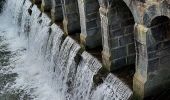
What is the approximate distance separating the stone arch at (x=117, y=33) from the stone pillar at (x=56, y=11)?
5985 millimetres

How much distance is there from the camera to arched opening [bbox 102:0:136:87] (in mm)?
13484

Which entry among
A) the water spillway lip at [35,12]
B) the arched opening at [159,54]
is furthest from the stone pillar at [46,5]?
the arched opening at [159,54]

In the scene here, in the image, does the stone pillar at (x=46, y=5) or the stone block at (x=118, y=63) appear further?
the stone pillar at (x=46, y=5)

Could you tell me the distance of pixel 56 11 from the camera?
64.0 ft

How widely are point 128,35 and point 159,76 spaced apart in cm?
250

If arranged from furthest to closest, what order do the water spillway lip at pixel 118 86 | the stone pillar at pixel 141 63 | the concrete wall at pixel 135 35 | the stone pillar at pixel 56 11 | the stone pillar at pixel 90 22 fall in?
the stone pillar at pixel 56 11 < the stone pillar at pixel 90 22 < the water spillway lip at pixel 118 86 < the stone pillar at pixel 141 63 < the concrete wall at pixel 135 35

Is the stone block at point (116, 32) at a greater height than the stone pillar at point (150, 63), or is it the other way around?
the stone block at point (116, 32)

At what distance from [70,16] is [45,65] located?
315cm

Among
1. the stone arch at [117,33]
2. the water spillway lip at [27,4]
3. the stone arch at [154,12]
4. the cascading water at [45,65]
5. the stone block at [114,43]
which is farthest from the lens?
the water spillway lip at [27,4]

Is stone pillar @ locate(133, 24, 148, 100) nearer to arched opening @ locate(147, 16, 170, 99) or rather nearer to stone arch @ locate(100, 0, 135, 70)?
arched opening @ locate(147, 16, 170, 99)

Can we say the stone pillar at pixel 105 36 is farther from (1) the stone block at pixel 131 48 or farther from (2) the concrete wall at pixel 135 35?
(1) the stone block at pixel 131 48

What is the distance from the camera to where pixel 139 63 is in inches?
477

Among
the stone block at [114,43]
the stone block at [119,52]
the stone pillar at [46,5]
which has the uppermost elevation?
the stone pillar at [46,5]

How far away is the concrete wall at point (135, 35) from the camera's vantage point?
1132 centimetres
